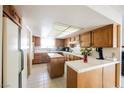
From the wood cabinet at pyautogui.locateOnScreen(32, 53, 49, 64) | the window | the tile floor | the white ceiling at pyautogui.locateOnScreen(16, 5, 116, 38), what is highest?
the white ceiling at pyautogui.locateOnScreen(16, 5, 116, 38)

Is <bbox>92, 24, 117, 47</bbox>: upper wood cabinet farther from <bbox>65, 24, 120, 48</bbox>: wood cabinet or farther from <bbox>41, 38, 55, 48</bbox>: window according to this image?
<bbox>41, 38, 55, 48</bbox>: window

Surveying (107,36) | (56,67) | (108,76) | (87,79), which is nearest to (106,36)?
(107,36)

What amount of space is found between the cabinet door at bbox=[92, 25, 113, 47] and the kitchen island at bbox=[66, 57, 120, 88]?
625mm

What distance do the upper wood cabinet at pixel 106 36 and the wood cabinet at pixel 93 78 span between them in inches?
27.0

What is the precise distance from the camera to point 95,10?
1.69 meters

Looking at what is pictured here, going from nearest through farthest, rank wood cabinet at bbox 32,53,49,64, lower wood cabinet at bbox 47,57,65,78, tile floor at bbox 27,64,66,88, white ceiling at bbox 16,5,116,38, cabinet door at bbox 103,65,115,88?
white ceiling at bbox 16,5,116,38 → cabinet door at bbox 103,65,115,88 → tile floor at bbox 27,64,66,88 → lower wood cabinet at bbox 47,57,65,78 → wood cabinet at bbox 32,53,49,64

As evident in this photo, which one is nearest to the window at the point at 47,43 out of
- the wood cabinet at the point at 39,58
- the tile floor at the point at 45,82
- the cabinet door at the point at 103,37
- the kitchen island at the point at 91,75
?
the wood cabinet at the point at 39,58

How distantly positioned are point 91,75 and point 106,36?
4.85 feet

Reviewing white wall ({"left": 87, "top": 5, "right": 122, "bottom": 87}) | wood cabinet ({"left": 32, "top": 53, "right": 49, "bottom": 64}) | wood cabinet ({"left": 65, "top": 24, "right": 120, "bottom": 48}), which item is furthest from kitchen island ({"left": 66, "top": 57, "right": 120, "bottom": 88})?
wood cabinet ({"left": 32, "top": 53, "right": 49, "bottom": 64})

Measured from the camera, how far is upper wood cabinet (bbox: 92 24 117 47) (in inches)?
100

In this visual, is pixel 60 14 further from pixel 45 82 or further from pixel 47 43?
pixel 47 43

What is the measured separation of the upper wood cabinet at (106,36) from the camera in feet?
8.36
